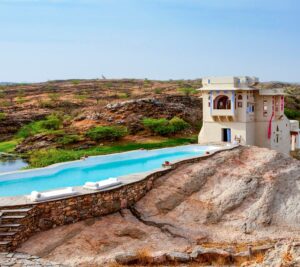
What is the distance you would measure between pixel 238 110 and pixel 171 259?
14.2 meters

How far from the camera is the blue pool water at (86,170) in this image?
14391mm

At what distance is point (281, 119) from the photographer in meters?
24.4

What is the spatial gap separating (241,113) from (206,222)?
1066 cm

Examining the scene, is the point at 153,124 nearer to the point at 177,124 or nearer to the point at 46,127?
the point at 177,124

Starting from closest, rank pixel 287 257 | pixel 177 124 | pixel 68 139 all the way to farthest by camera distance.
Answer: pixel 287 257 < pixel 68 139 < pixel 177 124

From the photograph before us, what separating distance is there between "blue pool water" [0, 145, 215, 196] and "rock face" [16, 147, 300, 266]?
8.11 feet

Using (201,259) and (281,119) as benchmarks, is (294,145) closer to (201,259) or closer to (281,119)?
(281,119)

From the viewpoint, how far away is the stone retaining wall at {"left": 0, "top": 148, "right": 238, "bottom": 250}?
10.9 m

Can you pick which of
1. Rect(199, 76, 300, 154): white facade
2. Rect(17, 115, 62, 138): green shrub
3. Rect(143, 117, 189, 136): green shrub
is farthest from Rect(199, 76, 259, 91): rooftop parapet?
Rect(17, 115, 62, 138): green shrub

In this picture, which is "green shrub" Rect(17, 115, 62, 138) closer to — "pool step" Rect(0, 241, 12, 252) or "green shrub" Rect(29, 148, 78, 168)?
"green shrub" Rect(29, 148, 78, 168)

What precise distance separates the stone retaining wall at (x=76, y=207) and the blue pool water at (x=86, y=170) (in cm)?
244

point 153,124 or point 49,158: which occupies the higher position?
point 153,124

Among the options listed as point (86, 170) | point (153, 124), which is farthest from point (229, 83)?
point (86, 170)

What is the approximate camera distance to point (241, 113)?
2297cm
